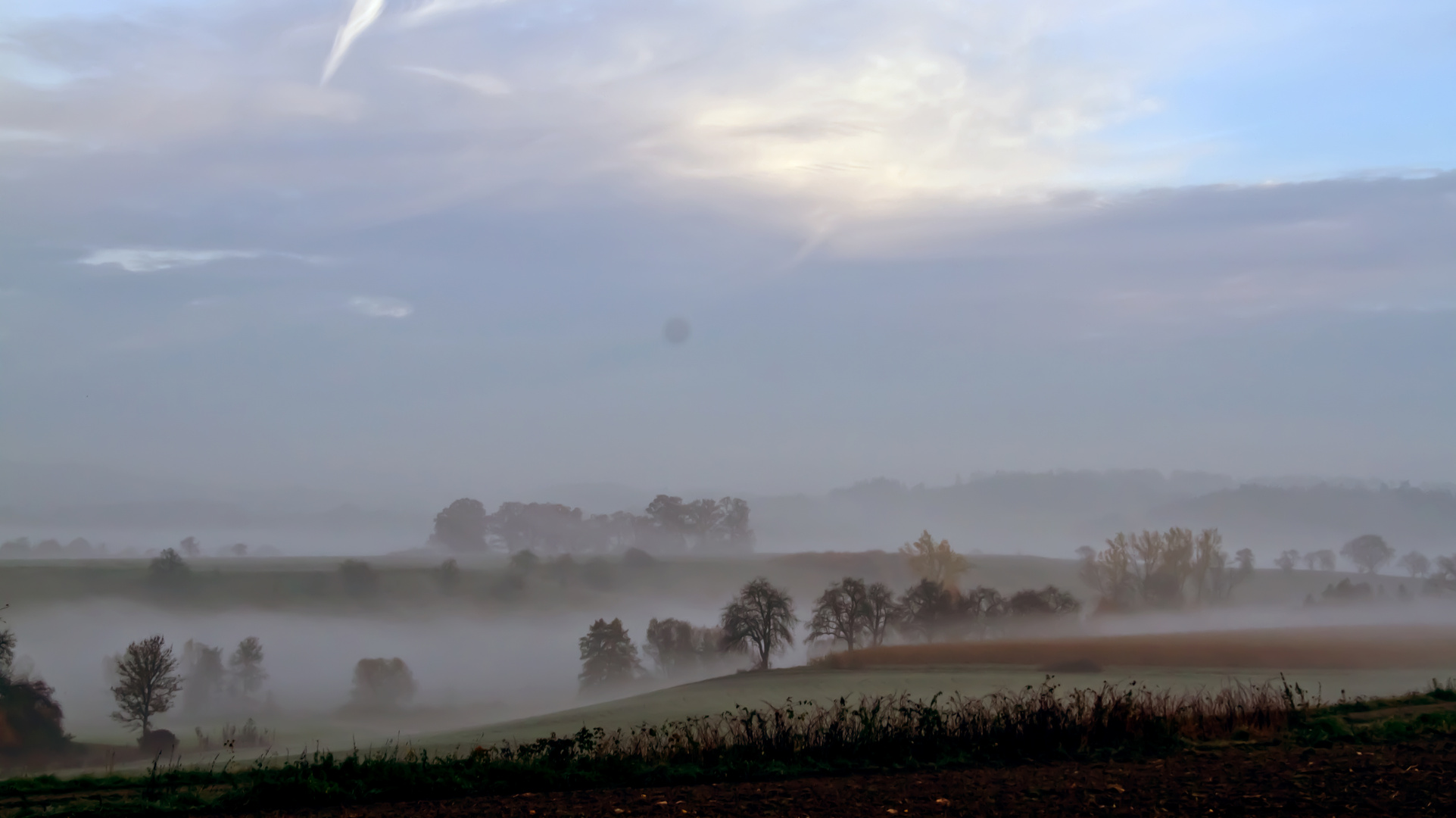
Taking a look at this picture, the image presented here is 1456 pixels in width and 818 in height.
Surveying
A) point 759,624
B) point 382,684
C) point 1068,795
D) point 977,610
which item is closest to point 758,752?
point 1068,795

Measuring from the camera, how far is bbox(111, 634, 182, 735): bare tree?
49.2 m

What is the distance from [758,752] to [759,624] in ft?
129

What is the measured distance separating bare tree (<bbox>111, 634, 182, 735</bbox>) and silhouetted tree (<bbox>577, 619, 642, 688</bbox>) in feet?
83.6

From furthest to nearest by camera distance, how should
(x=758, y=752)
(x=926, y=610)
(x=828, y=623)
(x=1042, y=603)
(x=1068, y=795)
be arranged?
(x=1042, y=603)
(x=926, y=610)
(x=828, y=623)
(x=758, y=752)
(x=1068, y=795)

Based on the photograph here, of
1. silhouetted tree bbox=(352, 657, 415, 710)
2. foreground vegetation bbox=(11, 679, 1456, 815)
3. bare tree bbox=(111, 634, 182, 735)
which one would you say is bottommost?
silhouetted tree bbox=(352, 657, 415, 710)

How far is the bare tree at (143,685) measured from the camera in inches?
1937

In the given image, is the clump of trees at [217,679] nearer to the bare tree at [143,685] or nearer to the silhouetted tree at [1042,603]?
the bare tree at [143,685]

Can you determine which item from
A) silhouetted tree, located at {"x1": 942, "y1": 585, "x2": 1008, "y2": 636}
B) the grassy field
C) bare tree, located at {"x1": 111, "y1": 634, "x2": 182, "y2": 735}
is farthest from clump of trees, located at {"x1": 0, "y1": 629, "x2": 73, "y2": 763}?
silhouetted tree, located at {"x1": 942, "y1": 585, "x2": 1008, "y2": 636}

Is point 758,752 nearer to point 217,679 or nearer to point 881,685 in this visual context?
point 881,685

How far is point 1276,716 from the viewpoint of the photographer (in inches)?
631

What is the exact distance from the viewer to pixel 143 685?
4956 cm

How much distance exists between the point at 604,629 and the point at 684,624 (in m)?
8.23

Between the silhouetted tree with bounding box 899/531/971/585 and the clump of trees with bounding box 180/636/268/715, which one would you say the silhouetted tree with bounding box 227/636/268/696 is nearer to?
the clump of trees with bounding box 180/636/268/715

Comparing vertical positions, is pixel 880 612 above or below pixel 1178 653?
above
